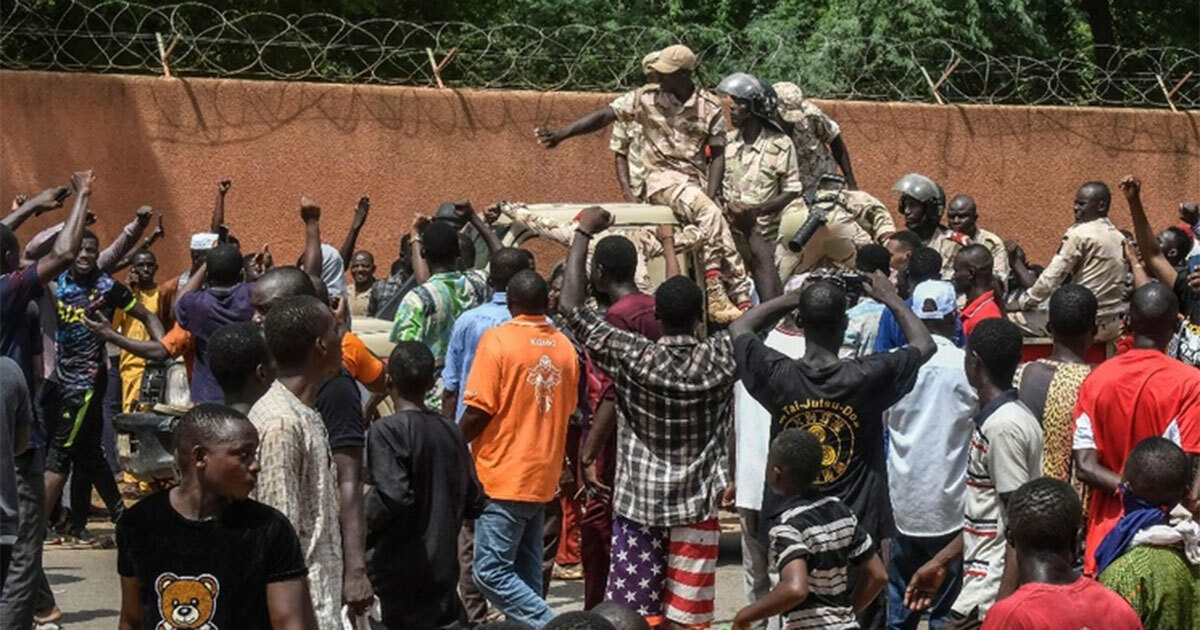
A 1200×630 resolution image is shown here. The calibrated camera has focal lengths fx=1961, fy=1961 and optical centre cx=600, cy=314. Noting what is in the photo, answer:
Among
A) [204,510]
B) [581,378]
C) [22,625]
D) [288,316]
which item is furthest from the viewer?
[581,378]

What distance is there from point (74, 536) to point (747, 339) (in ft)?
18.4

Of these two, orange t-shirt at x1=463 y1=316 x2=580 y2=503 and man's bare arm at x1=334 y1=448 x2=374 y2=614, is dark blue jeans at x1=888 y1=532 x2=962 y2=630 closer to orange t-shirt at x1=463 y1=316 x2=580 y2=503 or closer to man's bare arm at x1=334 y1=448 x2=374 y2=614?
orange t-shirt at x1=463 y1=316 x2=580 y2=503

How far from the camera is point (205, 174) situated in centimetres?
1421

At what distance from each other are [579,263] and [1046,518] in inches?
122

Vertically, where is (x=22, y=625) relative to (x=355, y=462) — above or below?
below

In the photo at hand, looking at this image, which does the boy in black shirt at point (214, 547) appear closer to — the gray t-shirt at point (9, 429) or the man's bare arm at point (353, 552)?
the man's bare arm at point (353, 552)

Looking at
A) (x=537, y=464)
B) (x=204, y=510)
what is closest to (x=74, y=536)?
(x=537, y=464)

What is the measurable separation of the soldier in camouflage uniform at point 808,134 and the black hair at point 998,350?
19.2ft

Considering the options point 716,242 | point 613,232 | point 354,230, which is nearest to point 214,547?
point 613,232

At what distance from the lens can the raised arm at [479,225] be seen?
34.1ft

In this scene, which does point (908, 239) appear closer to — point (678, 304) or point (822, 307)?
point (678, 304)

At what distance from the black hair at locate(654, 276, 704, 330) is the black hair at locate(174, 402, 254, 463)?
2.74 m

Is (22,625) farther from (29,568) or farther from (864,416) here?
(864,416)

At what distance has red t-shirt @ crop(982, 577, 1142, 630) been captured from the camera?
4.82 meters
